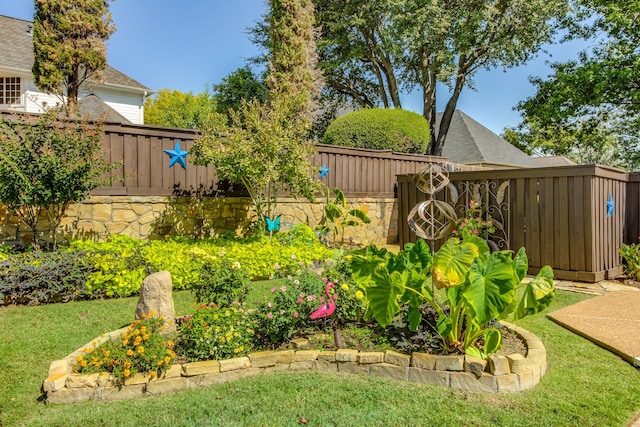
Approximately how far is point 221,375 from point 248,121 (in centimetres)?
491

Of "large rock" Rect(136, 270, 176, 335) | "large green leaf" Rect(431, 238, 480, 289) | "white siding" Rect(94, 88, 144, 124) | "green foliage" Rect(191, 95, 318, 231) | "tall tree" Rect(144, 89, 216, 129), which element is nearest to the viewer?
"large green leaf" Rect(431, 238, 480, 289)

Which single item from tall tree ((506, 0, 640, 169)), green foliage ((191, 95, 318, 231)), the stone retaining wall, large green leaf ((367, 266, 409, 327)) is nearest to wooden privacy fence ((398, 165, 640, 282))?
green foliage ((191, 95, 318, 231))

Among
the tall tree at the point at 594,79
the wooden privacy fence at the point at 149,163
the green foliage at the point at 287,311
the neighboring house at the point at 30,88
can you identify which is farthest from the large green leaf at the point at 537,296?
the tall tree at the point at 594,79

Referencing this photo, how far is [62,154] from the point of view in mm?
5539

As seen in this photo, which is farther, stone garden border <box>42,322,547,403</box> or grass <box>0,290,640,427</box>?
stone garden border <box>42,322,547,403</box>

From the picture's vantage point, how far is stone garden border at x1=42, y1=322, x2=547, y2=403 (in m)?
2.92

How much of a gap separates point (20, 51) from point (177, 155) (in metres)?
12.4

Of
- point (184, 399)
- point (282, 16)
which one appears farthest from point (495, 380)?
point (282, 16)

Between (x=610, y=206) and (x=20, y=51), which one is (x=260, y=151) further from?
(x=20, y=51)

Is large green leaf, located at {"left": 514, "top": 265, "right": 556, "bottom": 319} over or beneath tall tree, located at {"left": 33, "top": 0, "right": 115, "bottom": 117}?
beneath

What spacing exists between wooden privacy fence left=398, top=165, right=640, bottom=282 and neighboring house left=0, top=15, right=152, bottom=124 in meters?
10.4

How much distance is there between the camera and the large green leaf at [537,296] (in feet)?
9.91

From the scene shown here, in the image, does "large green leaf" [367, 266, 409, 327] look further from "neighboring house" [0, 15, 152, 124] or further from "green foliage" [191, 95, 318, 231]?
"neighboring house" [0, 15, 152, 124]

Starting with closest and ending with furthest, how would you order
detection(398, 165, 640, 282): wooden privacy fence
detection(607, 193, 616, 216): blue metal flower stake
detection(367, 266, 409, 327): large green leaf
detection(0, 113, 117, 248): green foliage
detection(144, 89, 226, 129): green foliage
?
detection(367, 266, 409, 327): large green leaf → detection(0, 113, 117, 248): green foliage → detection(398, 165, 640, 282): wooden privacy fence → detection(607, 193, 616, 216): blue metal flower stake → detection(144, 89, 226, 129): green foliage
